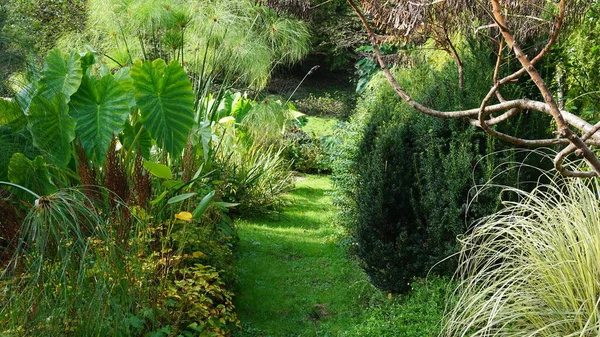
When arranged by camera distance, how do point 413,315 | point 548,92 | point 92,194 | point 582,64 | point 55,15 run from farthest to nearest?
1. point 55,15
2. point 582,64
3. point 413,315
4. point 92,194
5. point 548,92

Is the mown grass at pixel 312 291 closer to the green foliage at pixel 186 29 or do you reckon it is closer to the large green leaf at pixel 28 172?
the large green leaf at pixel 28 172

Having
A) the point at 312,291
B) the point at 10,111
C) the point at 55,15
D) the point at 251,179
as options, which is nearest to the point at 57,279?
→ the point at 10,111

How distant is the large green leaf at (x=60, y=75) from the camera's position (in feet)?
16.7

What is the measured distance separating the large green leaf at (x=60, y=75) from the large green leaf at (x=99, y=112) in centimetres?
12

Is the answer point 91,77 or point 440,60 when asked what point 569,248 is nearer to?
point 91,77

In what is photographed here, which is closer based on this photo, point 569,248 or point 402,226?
point 569,248

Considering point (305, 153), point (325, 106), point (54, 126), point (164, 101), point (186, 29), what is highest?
point (186, 29)

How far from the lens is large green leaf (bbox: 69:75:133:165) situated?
4953 mm

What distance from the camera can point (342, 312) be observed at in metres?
5.57

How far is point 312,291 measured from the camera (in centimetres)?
615

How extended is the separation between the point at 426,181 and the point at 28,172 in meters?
2.93

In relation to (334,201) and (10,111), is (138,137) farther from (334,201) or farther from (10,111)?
(334,201)

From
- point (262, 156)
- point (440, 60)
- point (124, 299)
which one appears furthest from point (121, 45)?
point (124, 299)

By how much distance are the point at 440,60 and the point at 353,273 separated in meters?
3.30
